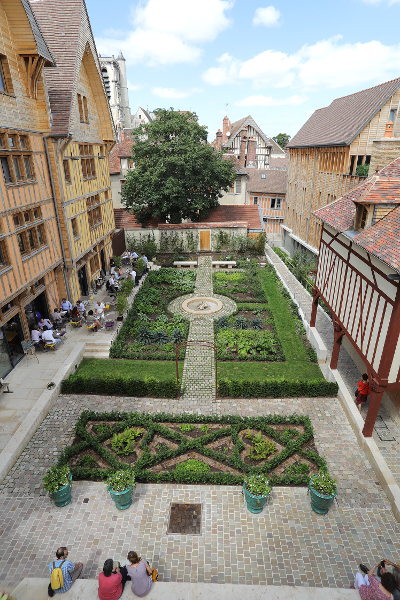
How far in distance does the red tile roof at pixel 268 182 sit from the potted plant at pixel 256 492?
45195 millimetres

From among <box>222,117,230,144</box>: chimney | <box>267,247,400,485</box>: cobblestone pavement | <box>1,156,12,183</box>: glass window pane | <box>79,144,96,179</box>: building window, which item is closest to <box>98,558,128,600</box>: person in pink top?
<box>267,247,400,485</box>: cobblestone pavement

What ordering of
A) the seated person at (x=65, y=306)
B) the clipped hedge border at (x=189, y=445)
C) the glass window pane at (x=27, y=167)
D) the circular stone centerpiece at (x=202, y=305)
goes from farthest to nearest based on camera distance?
1. the circular stone centerpiece at (x=202, y=305)
2. the seated person at (x=65, y=306)
3. the glass window pane at (x=27, y=167)
4. the clipped hedge border at (x=189, y=445)

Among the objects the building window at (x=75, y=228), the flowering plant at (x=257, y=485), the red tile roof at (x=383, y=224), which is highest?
the red tile roof at (x=383, y=224)

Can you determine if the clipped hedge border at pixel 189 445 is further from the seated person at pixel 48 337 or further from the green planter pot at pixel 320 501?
the seated person at pixel 48 337

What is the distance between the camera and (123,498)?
9109 millimetres

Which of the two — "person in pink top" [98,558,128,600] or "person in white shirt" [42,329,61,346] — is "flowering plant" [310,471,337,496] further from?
"person in white shirt" [42,329,61,346]

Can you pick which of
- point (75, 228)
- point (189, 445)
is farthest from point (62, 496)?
point (75, 228)

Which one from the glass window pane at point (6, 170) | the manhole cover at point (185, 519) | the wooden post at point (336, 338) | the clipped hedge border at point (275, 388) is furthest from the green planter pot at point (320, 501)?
the glass window pane at point (6, 170)

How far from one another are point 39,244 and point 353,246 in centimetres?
1383

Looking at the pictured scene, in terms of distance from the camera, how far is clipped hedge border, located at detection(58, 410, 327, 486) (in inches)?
398

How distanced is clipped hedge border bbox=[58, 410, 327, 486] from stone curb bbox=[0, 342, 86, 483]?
142cm

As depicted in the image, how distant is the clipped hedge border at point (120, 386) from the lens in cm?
1377

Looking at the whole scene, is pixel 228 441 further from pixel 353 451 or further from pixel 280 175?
pixel 280 175

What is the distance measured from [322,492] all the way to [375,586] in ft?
7.69
